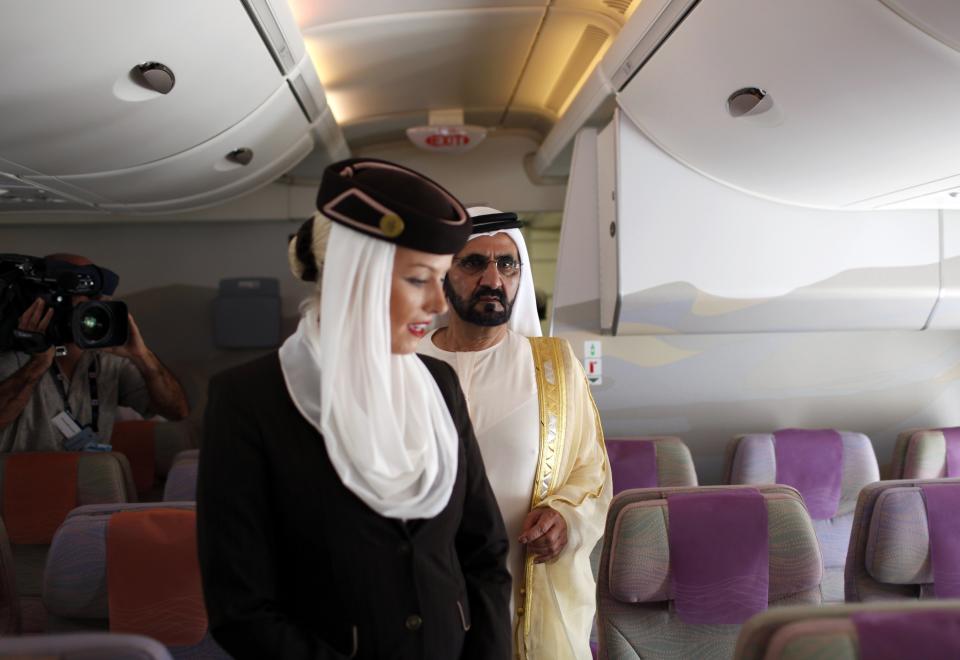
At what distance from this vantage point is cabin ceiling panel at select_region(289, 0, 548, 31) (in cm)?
308

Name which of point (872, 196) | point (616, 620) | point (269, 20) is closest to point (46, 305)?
point (269, 20)

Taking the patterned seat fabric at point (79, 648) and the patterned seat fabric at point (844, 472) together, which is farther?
the patterned seat fabric at point (844, 472)

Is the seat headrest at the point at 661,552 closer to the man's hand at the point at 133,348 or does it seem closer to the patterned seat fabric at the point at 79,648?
the patterned seat fabric at the point at 79,648

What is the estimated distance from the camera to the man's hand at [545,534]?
1.63 metres

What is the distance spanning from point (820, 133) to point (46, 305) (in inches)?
111

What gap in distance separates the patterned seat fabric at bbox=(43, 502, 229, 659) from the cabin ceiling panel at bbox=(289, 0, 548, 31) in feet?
7.30

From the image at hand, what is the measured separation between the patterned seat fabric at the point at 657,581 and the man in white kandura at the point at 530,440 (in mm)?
127

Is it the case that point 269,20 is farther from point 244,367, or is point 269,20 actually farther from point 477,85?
point 477,85

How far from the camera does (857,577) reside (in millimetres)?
2102

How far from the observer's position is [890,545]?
2055 millimetres

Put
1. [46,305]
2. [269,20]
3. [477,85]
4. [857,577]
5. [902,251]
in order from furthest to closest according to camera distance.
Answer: [477,85] < [902,251] < [46,305] < [269,20] < [857,577]

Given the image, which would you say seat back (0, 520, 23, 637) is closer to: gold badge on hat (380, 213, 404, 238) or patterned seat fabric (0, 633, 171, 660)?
patterned seat fabric (0, 633, 171, 660)

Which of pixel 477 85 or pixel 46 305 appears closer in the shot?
pixel 46 305

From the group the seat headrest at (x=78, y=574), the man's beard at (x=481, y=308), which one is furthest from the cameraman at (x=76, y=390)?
the man's beard at (x=481, y=308)
